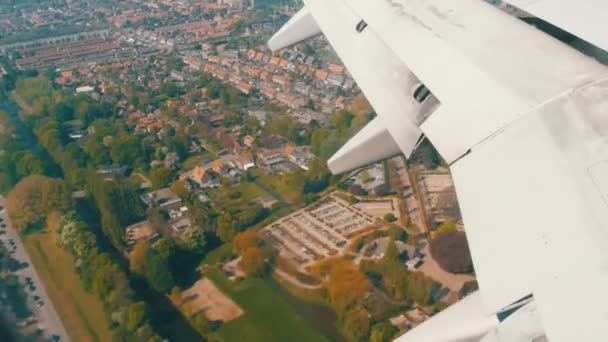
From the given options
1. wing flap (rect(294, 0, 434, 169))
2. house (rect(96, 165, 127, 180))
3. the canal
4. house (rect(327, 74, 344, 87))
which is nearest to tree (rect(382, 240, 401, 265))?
wing flap (rect(294, 0, 434, 169))

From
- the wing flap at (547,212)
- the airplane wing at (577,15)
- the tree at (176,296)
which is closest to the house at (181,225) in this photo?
the tree at (176,296)

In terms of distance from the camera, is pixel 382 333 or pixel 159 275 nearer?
pixel 382 333

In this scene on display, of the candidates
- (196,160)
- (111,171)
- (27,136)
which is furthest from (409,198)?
(27,136)

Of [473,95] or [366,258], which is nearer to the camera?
[473,95]

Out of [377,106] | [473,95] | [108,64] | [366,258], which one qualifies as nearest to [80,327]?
[366,258]

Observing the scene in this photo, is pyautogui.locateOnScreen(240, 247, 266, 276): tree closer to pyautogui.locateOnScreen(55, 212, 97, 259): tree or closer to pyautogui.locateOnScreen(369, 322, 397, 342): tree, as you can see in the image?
pyautogui.locateOnScreen(369, 322, 397, 342): tree

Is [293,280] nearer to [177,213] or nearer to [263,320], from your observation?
[263,320]

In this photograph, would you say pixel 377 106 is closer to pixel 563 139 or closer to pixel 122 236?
pixel 563 139
